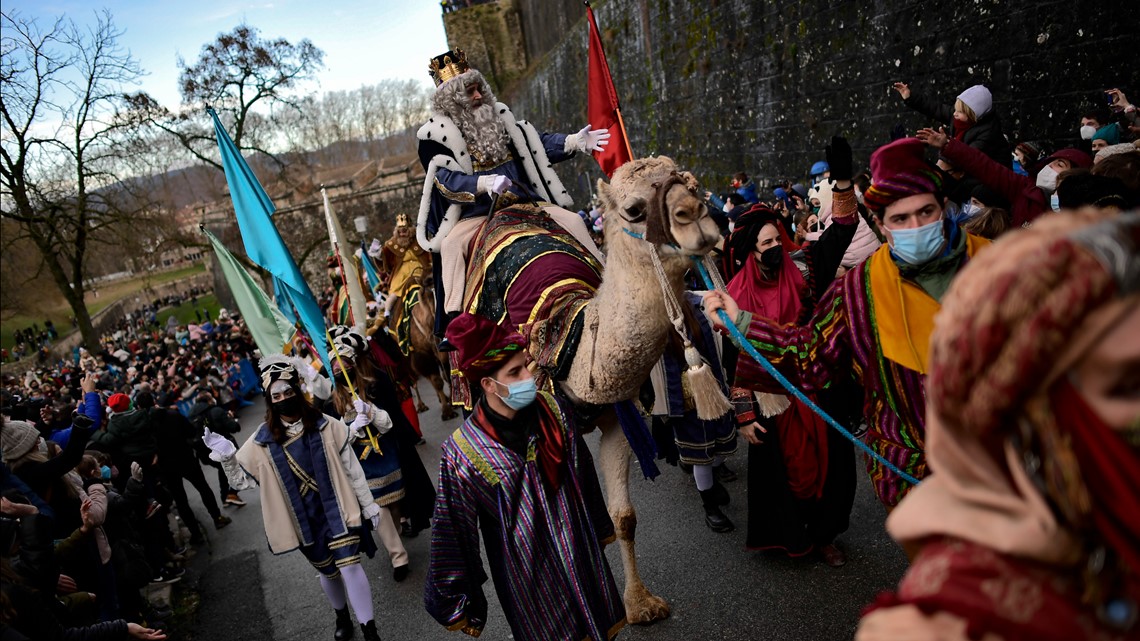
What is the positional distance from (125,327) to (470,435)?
3546cm

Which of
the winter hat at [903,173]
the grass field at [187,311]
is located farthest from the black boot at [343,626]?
the grass field at [187,311]

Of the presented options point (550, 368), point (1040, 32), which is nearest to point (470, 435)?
point (550, 368)

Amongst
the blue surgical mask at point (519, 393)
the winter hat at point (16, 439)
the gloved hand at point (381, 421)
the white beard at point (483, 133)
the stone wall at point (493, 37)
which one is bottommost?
the gloved hand at point (381, 421)

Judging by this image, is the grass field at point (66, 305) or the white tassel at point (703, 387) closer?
the white tassel at point (703, 387)

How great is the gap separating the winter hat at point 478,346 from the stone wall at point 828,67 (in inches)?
198

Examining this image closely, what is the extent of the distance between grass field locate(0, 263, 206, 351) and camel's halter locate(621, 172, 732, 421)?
84.2 ft

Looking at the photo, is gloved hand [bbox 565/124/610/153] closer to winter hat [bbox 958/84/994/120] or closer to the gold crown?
the gold crown

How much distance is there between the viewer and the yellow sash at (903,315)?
242 centimetres

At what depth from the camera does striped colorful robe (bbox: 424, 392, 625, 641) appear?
2.76 metres

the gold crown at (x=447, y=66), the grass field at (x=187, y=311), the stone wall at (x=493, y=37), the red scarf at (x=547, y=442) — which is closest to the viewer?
the red scarf at (x=547, y=442)

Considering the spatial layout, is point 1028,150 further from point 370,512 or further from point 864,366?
point 370,512

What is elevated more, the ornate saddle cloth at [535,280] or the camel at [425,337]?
the ornate saddle cloth at [535,280]

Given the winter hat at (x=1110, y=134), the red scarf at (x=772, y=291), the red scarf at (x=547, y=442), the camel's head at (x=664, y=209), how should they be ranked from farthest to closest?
1. the winter hat at (x=1110, y=134)
2. the red scarf at (x=772, y=291)
3. the camel's head at (x=664, y=209)
4. the red scarf at (x=547, y=442)

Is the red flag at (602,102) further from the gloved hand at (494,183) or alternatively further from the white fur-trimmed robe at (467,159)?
the gloved hand at (494,183)
